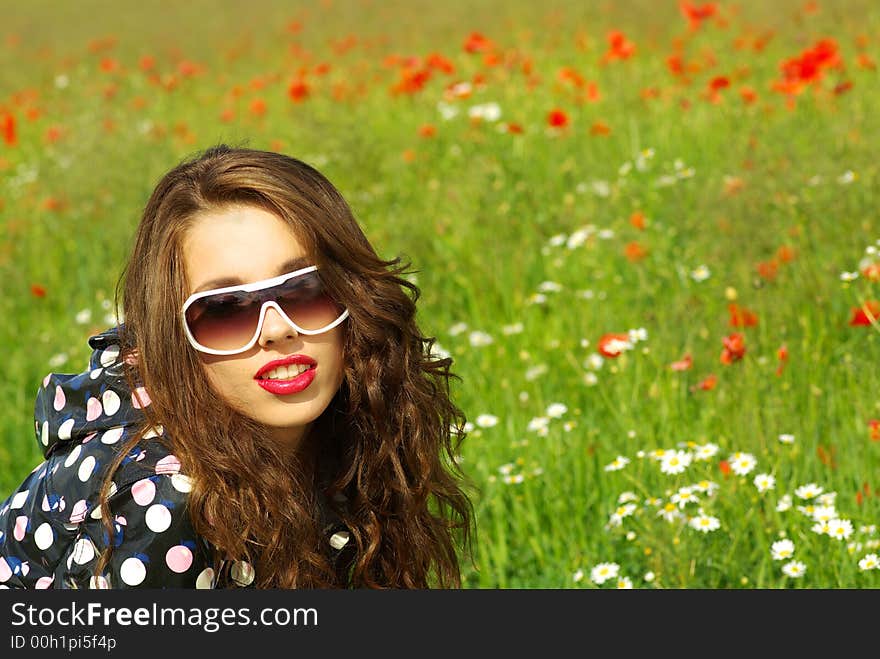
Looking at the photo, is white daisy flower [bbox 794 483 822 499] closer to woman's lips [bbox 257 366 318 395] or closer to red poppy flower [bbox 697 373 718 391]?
red poppy flower [bbox 697 373 718 391]

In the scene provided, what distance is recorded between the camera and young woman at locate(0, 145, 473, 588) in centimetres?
177

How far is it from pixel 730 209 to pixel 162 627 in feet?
8.05

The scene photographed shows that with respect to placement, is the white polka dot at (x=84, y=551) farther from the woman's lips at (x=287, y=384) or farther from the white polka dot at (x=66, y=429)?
the woman's lips at (x=287, y=384)

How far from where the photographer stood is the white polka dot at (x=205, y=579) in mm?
1811

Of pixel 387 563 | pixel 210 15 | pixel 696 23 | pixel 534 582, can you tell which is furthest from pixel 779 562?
pixel 210 15

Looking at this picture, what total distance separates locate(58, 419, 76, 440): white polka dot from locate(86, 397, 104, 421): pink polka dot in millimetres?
29

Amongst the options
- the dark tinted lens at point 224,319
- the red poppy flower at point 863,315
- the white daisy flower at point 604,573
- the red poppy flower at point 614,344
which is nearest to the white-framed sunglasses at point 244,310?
the dark tinted lens at point 224,319

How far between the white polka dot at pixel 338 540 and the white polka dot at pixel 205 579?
0.31 meters

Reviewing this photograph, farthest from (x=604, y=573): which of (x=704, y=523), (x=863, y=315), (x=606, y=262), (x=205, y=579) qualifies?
(x=606, y=262)

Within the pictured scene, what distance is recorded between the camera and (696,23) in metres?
5.04

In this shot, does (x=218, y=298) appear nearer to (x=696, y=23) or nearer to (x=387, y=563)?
(x=387, y=563)

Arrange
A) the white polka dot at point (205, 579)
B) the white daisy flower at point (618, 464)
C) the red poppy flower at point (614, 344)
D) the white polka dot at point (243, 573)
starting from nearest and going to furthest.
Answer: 1. the white polka dot at point (205, 579)
2. the white polka dot at point (243, 573)
3. the white daisy flower at point (618, 464)
4. the red poppy flower at point (614, 344)

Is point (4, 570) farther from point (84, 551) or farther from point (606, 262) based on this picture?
point (606, 262)

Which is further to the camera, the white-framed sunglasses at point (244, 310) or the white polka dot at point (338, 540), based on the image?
the white polka dot at point (338, 540)
